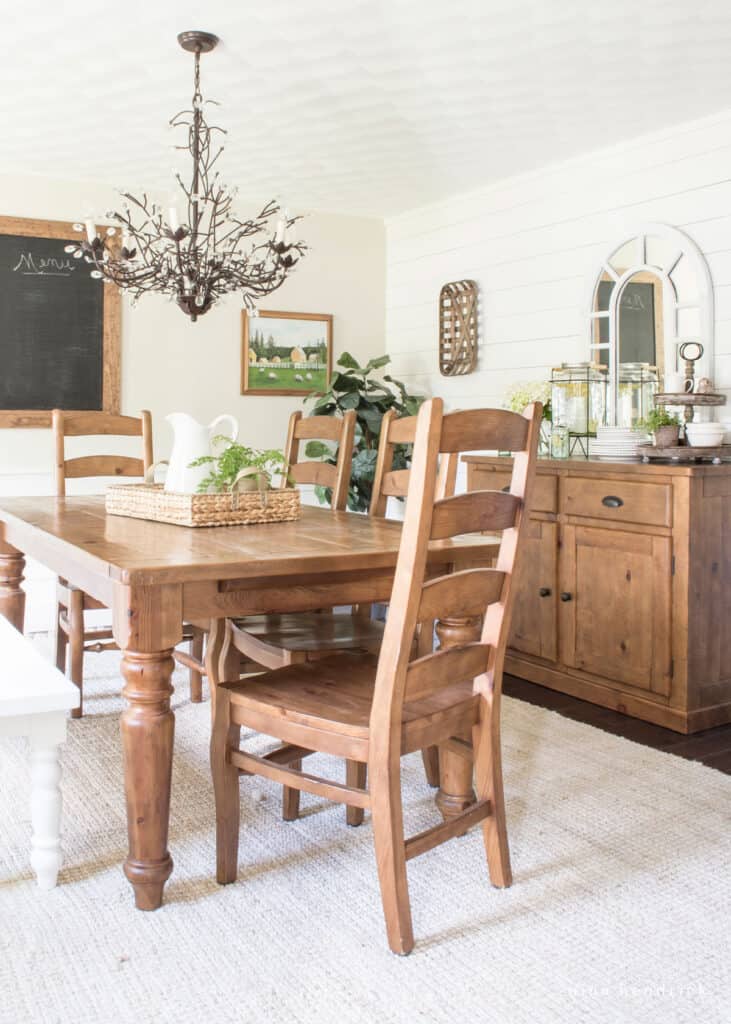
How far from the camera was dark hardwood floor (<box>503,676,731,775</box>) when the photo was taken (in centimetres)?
303

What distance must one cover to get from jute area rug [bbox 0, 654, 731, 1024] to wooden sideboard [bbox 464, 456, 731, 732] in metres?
0.58

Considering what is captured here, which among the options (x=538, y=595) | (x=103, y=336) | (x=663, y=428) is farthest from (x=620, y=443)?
(x=103, y=336)

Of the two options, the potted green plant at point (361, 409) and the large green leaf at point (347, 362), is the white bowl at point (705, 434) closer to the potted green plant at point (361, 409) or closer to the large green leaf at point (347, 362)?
the potted green plant at point (361, 409)

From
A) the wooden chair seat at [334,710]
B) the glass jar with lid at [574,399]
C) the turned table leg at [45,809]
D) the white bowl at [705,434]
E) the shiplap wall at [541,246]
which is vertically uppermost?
the shiplap wall at [541,246]

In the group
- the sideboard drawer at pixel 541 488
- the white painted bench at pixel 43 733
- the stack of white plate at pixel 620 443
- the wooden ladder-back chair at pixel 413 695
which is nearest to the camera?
the wooden ladder-back chair at pixel 413 695

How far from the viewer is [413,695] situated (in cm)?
190

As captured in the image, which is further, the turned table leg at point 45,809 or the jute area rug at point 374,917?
the turned table leg at point 45,809

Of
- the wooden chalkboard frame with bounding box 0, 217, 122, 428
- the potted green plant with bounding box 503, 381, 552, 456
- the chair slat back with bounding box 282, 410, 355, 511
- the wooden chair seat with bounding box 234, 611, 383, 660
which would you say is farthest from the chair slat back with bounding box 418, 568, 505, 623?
the wooden chalkboard frame with bounding box 0, 217, 122, 428

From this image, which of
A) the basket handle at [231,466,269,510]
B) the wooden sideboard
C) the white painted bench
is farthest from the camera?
the wooden sideboard

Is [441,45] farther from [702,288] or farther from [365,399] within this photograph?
[365,399]

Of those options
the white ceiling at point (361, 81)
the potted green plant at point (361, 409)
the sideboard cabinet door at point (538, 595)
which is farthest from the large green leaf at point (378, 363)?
the sideboard cabinet door at point (538, 595)

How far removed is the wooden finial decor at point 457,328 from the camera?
502 cm

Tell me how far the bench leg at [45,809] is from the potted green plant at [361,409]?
3.16m

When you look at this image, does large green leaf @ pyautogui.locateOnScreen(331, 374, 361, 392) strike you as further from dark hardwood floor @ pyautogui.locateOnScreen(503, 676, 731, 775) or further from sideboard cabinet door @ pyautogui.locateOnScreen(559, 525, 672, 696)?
dark hardwood floor @ pyautogui.locateOnScreen(503, 676, 731, 775)
